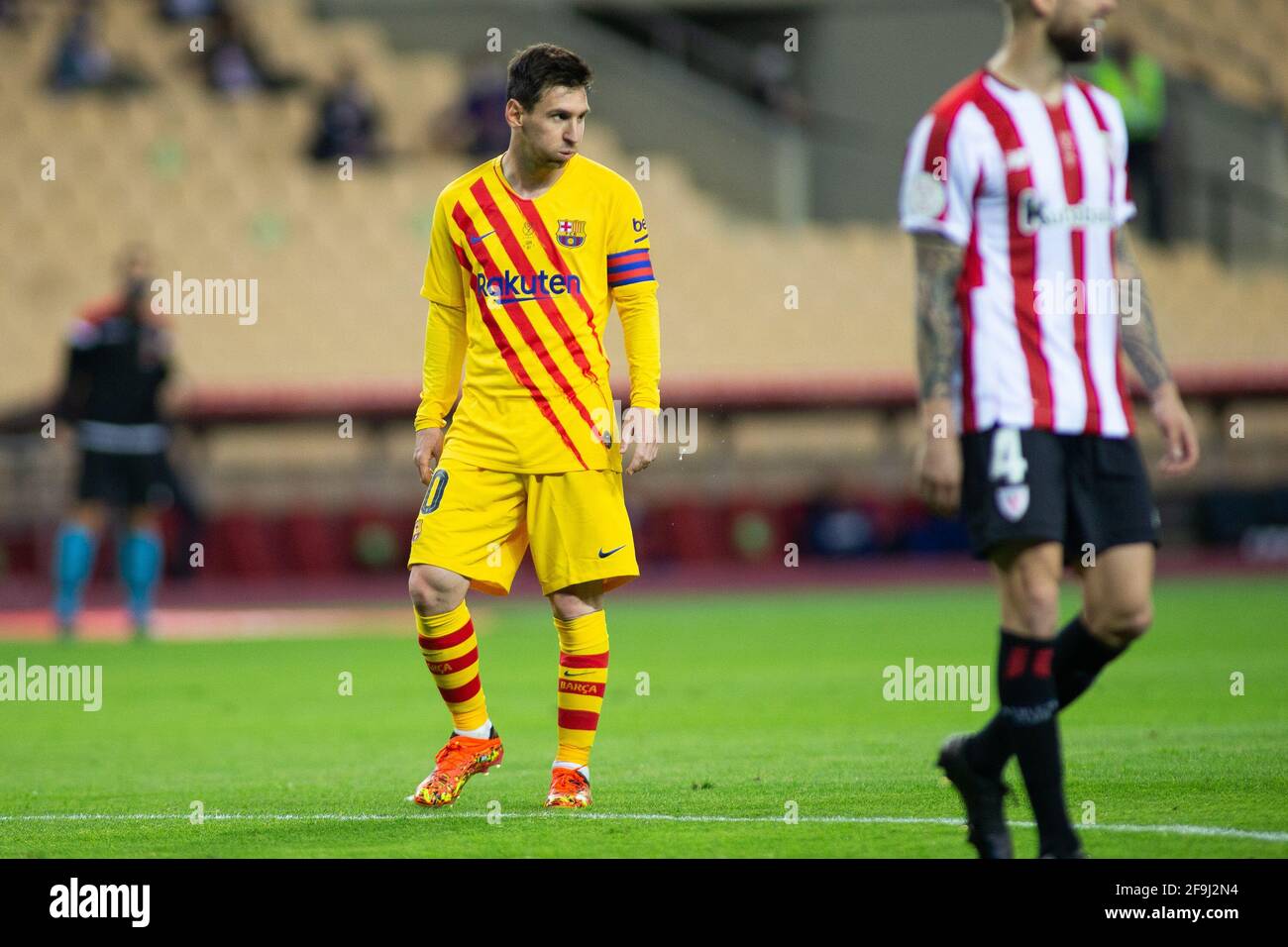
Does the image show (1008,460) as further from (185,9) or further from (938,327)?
(185,9)

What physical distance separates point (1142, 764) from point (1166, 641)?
221 inches

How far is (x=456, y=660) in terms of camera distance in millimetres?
6129

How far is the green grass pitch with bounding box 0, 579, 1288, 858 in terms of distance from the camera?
17.6 feet

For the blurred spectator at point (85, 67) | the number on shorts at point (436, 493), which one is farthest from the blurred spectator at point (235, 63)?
the number on shorts at point (436, 493)

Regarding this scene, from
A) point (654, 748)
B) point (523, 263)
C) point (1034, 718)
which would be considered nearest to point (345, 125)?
point (654, 748)

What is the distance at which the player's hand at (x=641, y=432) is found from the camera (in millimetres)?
5906

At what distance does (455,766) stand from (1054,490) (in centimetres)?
232

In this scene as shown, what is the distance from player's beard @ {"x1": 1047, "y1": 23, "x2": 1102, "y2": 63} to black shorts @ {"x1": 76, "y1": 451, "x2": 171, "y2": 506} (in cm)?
973

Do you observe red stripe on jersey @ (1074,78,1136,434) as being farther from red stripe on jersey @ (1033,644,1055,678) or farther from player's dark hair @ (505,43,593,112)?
player's dark hair @ (505,43,593,112)

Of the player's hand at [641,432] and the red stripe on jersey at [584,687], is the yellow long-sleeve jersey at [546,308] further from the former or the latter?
the red stripe on jersey at [584,687]

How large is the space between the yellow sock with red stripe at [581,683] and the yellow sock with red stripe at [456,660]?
11.2 inches

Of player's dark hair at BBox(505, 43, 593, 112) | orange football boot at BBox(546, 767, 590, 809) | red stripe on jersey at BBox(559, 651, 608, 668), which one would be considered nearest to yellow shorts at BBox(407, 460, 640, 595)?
red stripe on jersey at BBox(559, 651, 608, 668)
